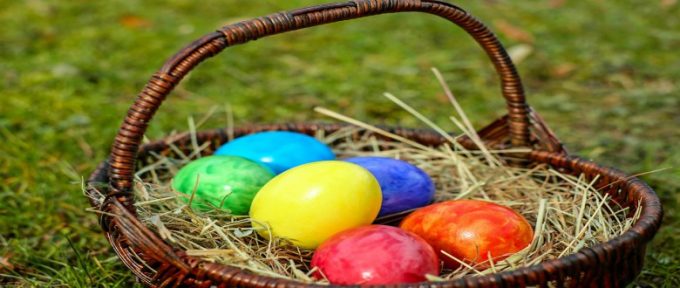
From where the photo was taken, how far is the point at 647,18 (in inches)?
196

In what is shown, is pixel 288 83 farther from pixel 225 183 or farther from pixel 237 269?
pixel 237 269

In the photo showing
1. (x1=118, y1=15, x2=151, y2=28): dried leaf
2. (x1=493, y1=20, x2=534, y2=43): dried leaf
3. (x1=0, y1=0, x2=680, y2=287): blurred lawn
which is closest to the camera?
(x1=0, y1=0, x2=680, y2=287): blurred lawn

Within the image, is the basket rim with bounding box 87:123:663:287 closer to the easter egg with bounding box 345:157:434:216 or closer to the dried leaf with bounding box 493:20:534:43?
the easter egg with bounding box 345:157:434:216

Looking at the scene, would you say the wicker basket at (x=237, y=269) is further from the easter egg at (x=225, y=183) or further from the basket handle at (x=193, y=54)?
the easter egg at (x=225, y=183)

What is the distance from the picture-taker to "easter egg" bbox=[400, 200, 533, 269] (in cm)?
172

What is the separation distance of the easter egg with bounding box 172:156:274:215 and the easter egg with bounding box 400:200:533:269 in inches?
16.4

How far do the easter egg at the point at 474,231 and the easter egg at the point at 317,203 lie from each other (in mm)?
136

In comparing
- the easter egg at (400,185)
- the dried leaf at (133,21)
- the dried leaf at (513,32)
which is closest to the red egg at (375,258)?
the easter egg at (400,185)

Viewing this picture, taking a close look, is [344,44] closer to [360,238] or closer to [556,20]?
[556,20]

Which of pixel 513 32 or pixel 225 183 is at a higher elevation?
pixel 225 183

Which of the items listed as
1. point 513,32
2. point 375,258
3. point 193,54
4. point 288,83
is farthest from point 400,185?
point 513,32

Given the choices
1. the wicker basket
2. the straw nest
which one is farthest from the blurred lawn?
the wicker basket

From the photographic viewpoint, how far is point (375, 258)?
1532 mm

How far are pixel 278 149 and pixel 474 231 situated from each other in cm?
68
